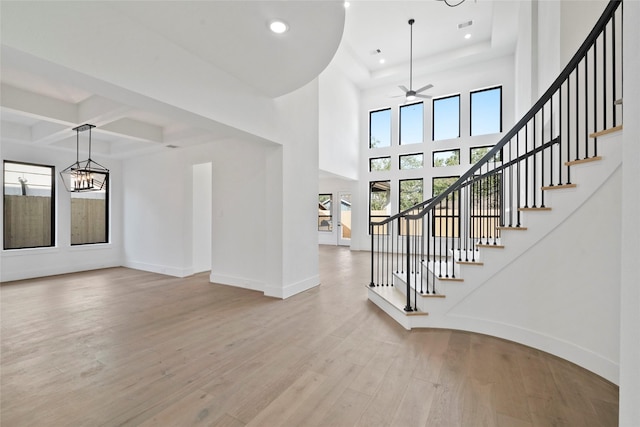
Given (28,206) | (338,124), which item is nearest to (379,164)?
(338,124)

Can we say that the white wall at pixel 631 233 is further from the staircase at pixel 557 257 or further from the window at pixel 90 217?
the window at pixel 90 217

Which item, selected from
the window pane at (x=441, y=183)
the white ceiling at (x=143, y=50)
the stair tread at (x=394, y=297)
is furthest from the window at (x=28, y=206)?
the window pane at (x=441, y=183)

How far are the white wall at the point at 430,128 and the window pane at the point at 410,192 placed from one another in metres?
0.17

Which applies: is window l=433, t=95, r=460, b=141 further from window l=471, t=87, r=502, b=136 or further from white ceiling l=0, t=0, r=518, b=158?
white ceiling l=0, t=0, r=518, b=158

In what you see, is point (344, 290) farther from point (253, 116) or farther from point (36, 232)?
point (36, 232)

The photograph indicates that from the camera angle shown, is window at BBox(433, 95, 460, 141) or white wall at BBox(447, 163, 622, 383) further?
window at BBox(433, 95, 460, 141)

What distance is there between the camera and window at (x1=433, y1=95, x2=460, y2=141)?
8.97 m

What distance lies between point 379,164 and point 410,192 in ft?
5.09

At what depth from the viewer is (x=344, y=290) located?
15.9 ft

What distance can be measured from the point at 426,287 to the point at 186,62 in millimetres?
3780

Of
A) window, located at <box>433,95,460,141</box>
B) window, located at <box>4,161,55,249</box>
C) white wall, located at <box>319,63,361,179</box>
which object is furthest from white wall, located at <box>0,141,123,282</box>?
window, located at <box>433,95,460,141</box>

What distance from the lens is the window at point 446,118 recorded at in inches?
353

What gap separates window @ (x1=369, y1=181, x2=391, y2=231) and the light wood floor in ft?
21.0

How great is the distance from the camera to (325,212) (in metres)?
12.0
